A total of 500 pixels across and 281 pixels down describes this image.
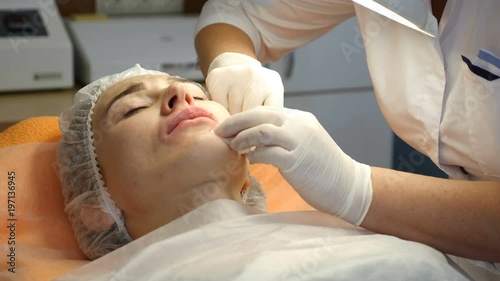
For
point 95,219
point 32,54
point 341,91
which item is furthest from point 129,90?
point 341,91

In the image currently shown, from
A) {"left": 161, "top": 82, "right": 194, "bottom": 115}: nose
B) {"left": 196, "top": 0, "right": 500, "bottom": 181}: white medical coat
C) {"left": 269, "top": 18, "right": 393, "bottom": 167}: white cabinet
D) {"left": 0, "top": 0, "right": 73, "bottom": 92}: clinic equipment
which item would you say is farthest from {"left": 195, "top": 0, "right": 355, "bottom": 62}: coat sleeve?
{"left": 269, "top": 18, "right": 393, "bottom": 167}: white cabinet

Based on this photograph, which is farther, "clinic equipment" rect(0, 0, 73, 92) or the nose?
"clinic equipment" rect(0, 0, 73, 92)

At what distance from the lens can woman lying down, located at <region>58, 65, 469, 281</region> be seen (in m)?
1.40

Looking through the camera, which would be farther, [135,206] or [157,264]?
[135,206]

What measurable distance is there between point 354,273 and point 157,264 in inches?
14.6

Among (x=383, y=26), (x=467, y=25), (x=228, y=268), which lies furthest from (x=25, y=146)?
(x=467, y=25)

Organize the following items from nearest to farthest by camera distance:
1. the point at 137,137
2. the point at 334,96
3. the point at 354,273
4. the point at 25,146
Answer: the point at 354,273 → the point at 137,137 → the point at 25,146 → the point at 334,96

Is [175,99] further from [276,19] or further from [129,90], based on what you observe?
[276,19]

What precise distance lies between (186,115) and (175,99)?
6 cm

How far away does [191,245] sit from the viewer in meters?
1.48

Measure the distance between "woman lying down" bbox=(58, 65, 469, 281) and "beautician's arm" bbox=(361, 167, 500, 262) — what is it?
0.03 meters

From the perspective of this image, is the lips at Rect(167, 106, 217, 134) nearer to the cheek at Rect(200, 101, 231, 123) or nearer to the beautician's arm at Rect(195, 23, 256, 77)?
the cheek at Rect(200, 101, 231, 123)

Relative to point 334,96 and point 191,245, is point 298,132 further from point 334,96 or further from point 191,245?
point 334,96

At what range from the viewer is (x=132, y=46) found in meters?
2.88
